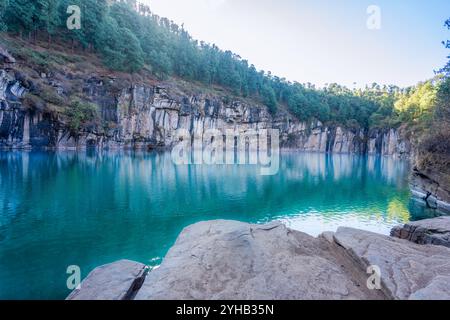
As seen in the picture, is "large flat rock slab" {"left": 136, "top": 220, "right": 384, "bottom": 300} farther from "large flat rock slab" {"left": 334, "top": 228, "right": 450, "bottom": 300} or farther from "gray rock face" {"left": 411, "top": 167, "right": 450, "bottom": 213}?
"gray rock face" {"left": 411, "top": 167, "right": 450, "bottom": 213}

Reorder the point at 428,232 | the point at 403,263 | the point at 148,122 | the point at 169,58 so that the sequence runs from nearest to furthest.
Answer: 1. the point at 403,263
2. the point at 428,232
3. the point at 148,122
4. the point at 169,58

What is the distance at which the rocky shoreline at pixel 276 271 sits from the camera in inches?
174

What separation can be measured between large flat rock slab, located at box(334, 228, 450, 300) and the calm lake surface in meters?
5.54

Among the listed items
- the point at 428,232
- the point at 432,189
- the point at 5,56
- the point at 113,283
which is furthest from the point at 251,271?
the point at 5,56

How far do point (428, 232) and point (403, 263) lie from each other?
13.8 ft

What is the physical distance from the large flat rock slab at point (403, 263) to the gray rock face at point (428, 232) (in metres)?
1.45

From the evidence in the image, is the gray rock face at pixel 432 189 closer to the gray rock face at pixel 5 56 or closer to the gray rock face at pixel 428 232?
the gray rock face at pixel 428 232

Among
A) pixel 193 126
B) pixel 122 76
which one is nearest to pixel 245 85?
pixel 193 126

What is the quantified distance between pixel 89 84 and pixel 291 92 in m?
68.7

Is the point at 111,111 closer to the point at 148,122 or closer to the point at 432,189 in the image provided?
the point at 148,122

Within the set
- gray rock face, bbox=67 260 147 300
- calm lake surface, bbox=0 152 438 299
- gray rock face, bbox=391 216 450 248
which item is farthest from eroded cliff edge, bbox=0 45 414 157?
gray rock face, bbox=391 216 450 248

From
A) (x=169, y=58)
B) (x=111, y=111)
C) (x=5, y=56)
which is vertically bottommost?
(x=111, y=111)

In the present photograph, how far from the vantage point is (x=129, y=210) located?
13859mm
